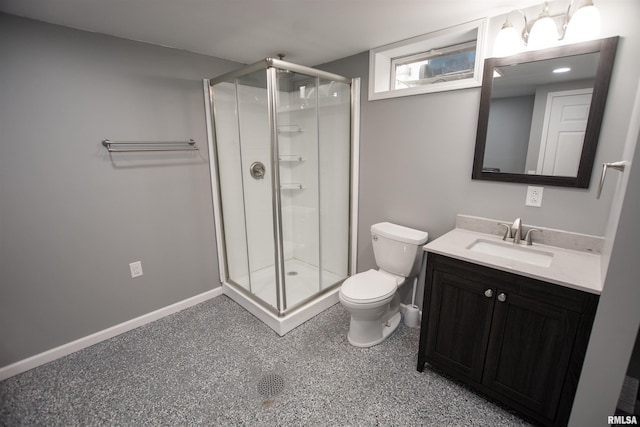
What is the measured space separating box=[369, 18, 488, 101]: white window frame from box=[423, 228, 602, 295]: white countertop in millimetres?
1038

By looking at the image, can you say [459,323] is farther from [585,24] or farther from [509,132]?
[585,24]

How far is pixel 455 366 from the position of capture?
1677mm

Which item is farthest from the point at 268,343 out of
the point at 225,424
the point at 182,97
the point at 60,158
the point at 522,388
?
the point at 182,97

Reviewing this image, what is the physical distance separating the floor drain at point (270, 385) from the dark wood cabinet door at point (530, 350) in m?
1.21

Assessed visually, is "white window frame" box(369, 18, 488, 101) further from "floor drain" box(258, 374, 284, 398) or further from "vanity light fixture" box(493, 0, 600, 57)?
"floor drain" box(258, 374, 284, 398)

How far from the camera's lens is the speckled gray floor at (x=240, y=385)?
5.07 ft

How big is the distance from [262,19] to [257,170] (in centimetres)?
124

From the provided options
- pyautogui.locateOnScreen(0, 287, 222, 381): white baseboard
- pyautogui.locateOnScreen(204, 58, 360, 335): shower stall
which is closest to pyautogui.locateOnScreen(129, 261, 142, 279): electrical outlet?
pyautogui.locateOnScreen(0, 287, 222, 381): white baseboard

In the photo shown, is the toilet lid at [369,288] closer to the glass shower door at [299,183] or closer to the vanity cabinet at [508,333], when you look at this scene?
the vanity cabinet at [508,333]

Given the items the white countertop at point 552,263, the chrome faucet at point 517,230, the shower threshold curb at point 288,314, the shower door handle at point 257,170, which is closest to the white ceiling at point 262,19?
the shower door handle at point 257,170

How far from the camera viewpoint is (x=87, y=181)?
1.96 m

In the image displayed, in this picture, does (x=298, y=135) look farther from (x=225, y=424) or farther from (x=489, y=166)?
(x=225, y=424)

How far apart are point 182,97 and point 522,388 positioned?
301 centimetres

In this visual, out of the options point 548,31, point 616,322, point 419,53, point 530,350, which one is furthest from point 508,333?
point 419,53
